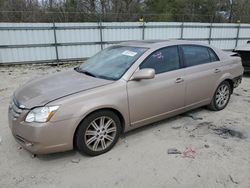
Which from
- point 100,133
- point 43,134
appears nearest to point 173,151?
point 100,133

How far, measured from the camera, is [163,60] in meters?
3.73

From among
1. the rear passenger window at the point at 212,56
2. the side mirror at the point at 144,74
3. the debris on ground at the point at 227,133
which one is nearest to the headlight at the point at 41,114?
the side mirror at the point at 144,74

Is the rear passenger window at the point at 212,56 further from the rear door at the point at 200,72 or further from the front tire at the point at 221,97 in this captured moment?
the front tire at the point at 221,97

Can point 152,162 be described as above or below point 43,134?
below

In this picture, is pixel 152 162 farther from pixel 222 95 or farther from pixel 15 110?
pixel 222 95

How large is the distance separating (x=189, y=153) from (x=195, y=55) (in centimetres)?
184

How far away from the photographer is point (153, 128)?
13.1 feet

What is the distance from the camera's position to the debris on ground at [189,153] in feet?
10.4

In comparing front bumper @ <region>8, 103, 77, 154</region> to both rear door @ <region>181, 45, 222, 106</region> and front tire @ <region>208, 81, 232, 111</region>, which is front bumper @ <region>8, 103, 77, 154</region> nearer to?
rear door @ <region>181, 45, 222, 106</region>

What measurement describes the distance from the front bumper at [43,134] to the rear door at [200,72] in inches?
84.5

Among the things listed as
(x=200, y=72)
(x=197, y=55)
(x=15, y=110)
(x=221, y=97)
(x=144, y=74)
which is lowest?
(x=221, y=97)

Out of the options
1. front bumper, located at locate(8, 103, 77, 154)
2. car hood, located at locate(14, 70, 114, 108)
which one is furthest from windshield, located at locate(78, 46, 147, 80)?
front bumper, located at locate(8, 103, 77, 154)

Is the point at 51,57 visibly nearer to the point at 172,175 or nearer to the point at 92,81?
the point at 92,81

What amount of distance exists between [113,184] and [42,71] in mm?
7617
